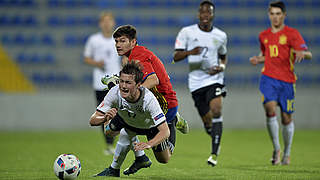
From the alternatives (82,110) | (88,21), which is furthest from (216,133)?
(88,21)

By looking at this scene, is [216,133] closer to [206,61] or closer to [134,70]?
[206,61]

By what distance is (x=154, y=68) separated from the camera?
20.2 feet

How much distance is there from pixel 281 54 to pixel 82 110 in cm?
848

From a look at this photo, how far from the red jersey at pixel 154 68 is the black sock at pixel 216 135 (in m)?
1.49

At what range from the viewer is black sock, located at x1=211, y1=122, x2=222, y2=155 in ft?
25.1

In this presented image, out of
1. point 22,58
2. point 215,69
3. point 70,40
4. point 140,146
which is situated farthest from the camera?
point 70,40

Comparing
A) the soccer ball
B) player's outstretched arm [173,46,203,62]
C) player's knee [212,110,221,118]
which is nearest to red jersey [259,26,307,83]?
player's knee [212,110,221,118]

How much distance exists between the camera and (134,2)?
59.0 feet

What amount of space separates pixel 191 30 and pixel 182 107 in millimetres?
7393

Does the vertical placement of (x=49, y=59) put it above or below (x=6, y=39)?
below

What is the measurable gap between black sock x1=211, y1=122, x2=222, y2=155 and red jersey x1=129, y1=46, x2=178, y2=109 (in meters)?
1.49

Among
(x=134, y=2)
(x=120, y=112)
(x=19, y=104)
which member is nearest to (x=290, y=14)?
(x=134, y=2)

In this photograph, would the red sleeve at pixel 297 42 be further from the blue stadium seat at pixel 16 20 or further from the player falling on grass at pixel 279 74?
the blue stadium seat at pixel 16 20

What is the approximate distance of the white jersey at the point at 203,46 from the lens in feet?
26.8
